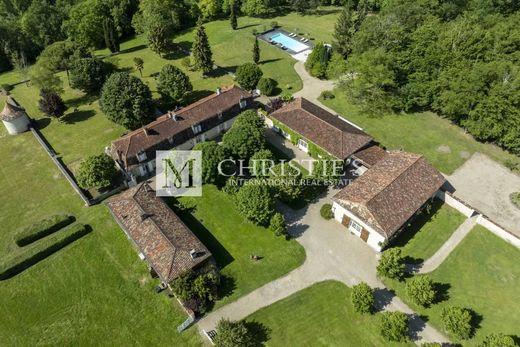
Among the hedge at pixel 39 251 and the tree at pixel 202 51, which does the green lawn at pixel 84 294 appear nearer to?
the hedge at pixel 39 251

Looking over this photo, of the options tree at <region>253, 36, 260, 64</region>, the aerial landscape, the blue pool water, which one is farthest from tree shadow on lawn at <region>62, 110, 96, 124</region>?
the blue pool water

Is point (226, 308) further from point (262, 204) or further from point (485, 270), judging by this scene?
point (485, 270)

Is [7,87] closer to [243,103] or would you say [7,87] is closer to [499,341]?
[243,103]

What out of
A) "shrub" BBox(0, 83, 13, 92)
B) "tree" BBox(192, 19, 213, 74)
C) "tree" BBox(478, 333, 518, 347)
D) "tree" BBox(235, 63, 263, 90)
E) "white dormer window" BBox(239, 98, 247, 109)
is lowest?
"tree" BBox(478, 333, 518, 347)

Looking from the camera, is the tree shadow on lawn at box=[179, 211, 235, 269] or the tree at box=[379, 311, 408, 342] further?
the tree shadow on lawn at box=[179, 211, 235, 269]

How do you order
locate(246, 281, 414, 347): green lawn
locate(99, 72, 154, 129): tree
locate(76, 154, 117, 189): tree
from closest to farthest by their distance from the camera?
locate(246, 281, 414, 347): green lawn < locate(76, 154, 117, 189): tree < locate(99, 72, 154, 129): tree

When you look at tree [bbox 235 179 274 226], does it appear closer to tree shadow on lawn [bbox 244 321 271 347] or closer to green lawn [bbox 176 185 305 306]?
green lawn [bbox 176 185 305 306]

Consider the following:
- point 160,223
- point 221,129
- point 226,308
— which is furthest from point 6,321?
point 221,129
